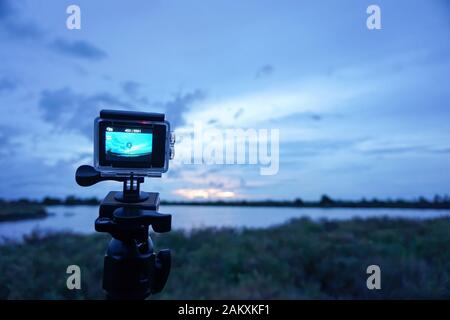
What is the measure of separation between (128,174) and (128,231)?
22 centimetres

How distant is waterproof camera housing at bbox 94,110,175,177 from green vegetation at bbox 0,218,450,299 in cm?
333

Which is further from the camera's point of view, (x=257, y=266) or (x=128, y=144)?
(x=257, y=266)

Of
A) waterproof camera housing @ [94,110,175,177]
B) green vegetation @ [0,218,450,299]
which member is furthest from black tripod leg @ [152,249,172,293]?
green vegetation @ [0,218,450,299]

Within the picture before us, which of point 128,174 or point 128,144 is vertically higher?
point 128,144

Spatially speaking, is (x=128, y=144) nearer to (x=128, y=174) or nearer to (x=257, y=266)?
(x=128, y=174)

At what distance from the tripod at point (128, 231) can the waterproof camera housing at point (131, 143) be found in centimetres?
5

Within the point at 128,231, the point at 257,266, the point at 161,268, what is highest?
the point at 128,231

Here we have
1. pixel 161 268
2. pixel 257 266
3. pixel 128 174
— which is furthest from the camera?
pixel 257 266

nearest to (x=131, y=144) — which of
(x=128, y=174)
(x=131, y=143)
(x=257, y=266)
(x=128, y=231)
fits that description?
(x=131, y=143)

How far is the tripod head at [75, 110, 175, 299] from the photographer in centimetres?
146

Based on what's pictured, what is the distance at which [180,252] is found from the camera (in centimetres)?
641

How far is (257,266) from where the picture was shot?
5555 mm

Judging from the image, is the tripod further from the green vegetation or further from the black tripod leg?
the green vegetation
